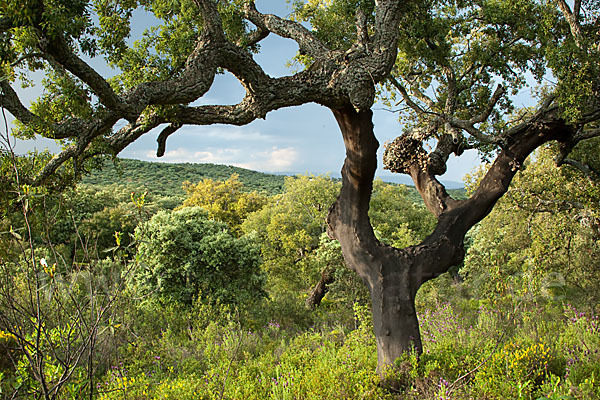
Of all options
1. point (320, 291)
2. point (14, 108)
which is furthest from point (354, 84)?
point (320, 291)

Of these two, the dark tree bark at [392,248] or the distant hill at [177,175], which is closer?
the dark tree bark at [392,248]

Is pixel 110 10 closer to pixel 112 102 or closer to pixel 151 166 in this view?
pixel 112 102

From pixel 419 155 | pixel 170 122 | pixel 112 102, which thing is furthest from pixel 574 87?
pixel 112 102

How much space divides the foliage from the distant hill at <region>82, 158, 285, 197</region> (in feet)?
145

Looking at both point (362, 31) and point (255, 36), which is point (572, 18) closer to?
point (362, 31)

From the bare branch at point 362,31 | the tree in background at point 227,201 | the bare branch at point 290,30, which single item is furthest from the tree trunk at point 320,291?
the tree in background at point 227,201

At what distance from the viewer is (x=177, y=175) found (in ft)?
223

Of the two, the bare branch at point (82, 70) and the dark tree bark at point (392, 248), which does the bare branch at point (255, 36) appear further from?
the bare branch at point (82, 70)

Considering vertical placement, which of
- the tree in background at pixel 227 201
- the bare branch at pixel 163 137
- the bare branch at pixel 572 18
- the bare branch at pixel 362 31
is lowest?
the tree in background at pixel 227 201

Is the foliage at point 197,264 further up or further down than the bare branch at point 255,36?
further down

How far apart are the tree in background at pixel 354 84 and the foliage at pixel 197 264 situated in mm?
5122

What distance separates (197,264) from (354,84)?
7.48 m

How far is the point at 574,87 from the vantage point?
18.0 feet

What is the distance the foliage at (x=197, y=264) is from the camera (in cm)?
1036
